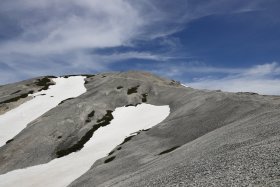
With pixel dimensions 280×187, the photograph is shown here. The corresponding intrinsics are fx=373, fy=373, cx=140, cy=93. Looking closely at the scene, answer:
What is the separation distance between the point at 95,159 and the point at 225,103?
2807cm

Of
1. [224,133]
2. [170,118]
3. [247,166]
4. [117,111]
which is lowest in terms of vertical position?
[247,166]

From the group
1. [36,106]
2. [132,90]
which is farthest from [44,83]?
[132,90]

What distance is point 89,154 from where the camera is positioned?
227ft

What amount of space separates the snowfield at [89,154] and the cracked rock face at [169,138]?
2540 millimetres

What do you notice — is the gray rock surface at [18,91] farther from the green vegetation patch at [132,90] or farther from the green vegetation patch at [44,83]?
the green vegetation patch at [132,90]

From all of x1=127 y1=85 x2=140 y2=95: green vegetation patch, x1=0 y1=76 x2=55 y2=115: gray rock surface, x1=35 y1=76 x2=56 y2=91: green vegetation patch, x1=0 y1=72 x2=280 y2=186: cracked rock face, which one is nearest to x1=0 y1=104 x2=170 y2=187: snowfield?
x1=0 y1=72 x2=280 y2=186: cracked rock face

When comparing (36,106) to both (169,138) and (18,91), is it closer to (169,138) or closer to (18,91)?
(18,91)

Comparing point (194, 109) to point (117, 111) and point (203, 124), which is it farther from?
point (117, 111)

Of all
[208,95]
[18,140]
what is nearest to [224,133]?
[208,95]

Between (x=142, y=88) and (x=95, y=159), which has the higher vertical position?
(x=142, y=88)

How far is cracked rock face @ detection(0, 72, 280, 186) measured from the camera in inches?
1378

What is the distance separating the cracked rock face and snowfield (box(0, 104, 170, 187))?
2540 mm

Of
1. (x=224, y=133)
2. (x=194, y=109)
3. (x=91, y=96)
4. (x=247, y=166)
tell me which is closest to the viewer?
(x=247, y=166)

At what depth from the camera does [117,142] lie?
2872 inches
